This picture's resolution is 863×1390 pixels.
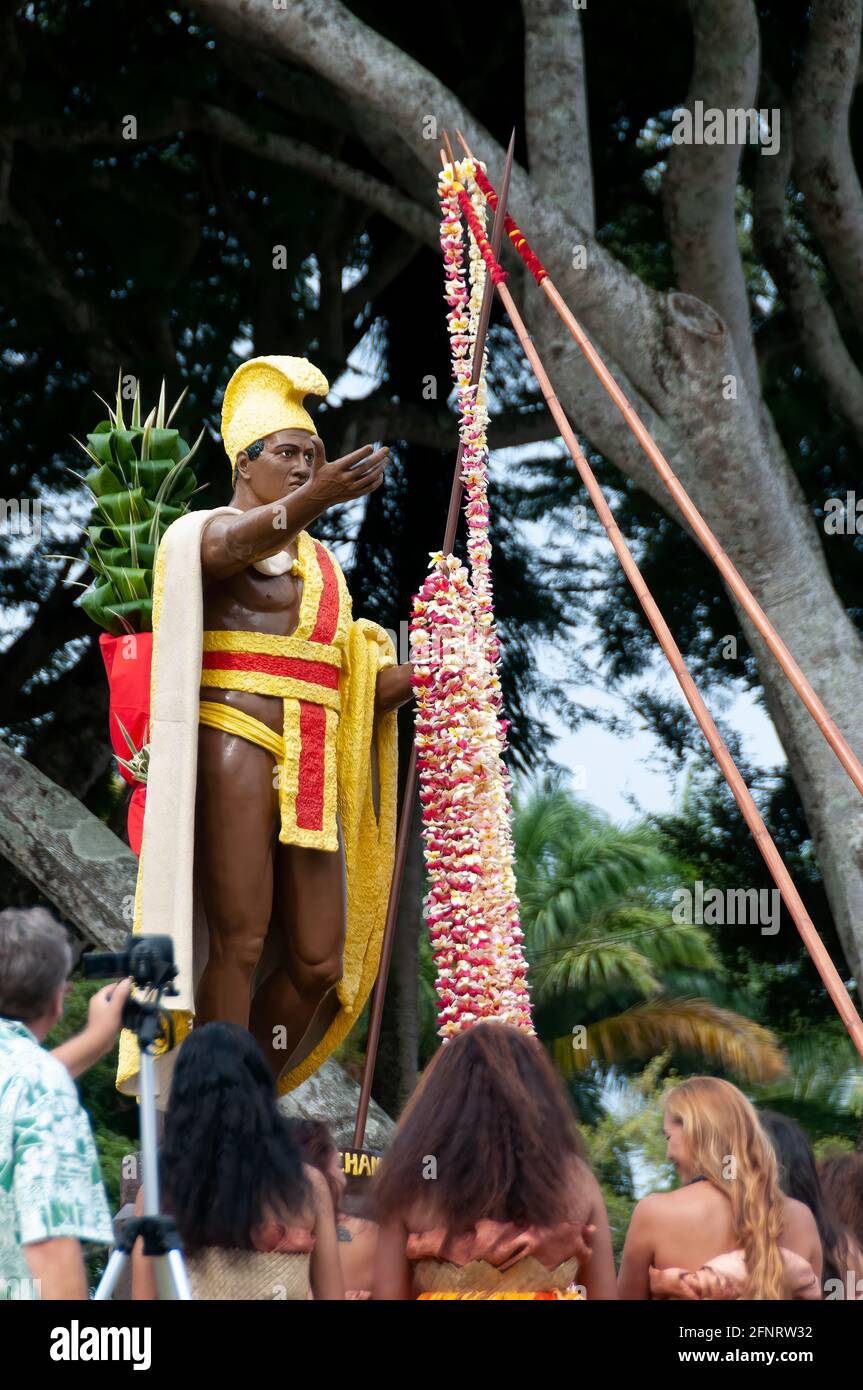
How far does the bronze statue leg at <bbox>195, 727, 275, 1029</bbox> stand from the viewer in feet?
19.0

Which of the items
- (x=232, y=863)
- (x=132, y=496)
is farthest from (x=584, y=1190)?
(x=132, y=496)

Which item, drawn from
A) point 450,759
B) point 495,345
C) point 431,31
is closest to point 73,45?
point 431,31

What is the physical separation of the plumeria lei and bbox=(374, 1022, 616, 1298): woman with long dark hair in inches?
73.7

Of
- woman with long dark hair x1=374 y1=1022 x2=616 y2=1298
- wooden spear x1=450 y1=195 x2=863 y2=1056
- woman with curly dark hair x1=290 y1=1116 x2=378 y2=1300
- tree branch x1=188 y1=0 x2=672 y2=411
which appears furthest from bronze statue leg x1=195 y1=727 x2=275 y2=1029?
tree branch x1=188 y1=0 x2=672 y2=411

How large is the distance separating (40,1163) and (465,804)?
2.63 meters

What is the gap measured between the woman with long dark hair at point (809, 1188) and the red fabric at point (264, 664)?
1.97 m

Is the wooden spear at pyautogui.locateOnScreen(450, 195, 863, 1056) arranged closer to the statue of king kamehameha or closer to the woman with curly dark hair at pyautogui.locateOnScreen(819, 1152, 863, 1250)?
the woman with curly dark hair at pyautogui.locateOnScreen(819, 1152, 863, 1250)

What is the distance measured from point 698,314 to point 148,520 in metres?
2.95

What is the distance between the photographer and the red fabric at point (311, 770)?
19.2ft

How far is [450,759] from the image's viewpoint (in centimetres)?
587

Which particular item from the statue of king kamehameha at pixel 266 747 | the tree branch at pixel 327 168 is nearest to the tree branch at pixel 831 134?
the tree branch at pixel 327 168

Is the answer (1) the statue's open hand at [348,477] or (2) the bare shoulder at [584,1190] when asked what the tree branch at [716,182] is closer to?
(1) the statue's open hand at [348,477]
